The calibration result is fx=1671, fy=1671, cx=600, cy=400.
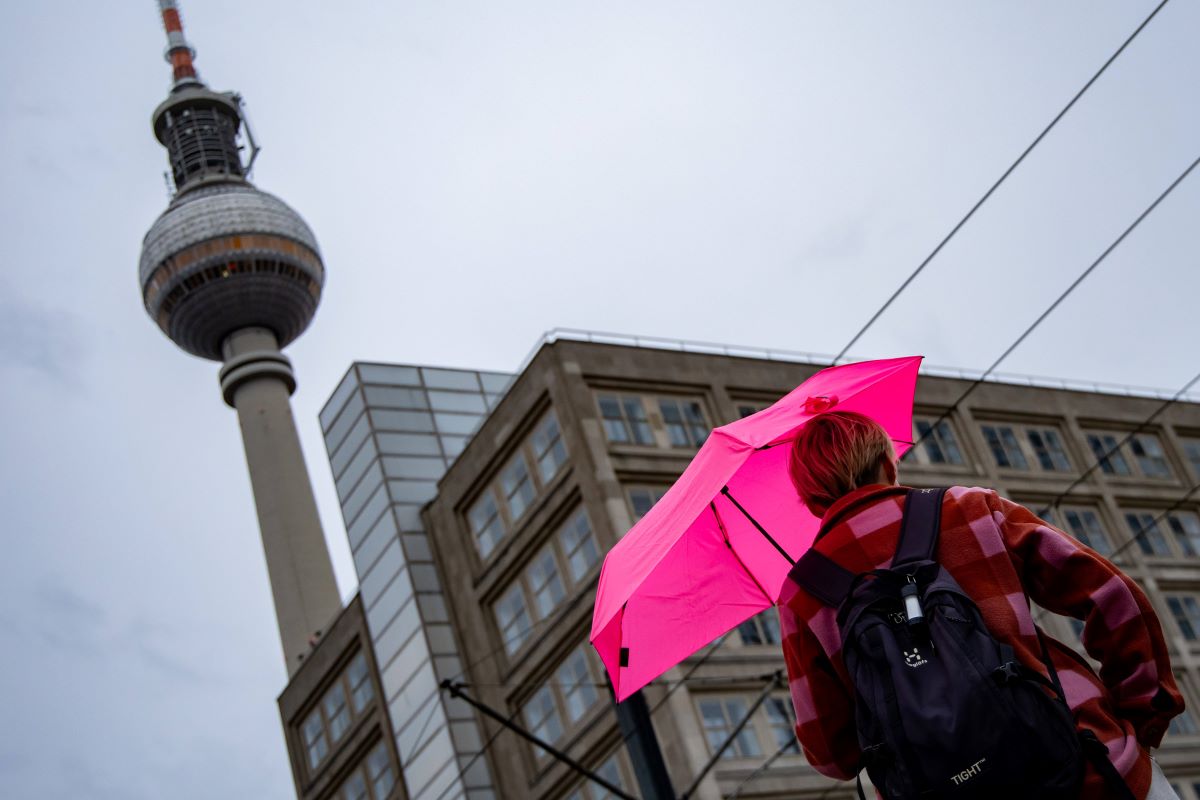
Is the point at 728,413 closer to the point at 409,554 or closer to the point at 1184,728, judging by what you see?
the point at 409,554

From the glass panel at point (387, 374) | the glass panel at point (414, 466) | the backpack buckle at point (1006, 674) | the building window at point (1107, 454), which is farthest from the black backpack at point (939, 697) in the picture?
the building window at point (1107, 454)

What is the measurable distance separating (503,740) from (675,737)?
768 centimetres

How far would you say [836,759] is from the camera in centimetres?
415

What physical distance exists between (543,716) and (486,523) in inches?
→ 226

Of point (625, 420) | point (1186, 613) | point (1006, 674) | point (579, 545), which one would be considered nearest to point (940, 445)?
point (1186, 613)

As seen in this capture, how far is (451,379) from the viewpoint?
50156 millimetres

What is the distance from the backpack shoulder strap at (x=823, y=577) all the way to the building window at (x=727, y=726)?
32685mm

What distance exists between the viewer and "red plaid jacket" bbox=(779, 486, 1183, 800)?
11.8 ft

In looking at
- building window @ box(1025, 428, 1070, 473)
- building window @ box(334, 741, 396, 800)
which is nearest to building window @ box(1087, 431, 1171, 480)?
building window @ box(1025, 428, 1070, 473)

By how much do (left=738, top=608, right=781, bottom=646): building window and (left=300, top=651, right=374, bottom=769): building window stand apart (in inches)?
548

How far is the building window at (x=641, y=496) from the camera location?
4016 centimetres

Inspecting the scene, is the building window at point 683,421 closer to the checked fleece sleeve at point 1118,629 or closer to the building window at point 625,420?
the building window at point 625,420

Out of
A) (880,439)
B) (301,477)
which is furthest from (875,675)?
(301,477)

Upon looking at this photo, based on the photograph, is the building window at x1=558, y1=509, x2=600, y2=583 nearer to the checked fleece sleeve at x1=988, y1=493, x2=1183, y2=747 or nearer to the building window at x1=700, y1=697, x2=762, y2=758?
the building window at x1=700, y1=697, x2=762, y2=758
